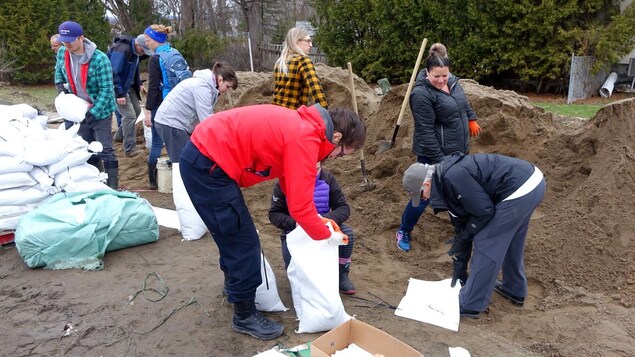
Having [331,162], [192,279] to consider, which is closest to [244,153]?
[192,279]

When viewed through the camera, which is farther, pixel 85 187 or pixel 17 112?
pixel 17 112

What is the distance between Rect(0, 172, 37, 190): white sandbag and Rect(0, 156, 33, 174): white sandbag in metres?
0.03

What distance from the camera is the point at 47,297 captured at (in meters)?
3.52

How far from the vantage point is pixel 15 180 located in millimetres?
4277

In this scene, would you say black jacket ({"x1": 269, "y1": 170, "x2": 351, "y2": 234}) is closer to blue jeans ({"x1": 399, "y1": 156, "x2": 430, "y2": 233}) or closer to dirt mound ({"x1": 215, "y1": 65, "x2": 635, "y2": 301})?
blue jeans ({"x1": 399, "y1": 156, "x2": 430, "y2": 233})

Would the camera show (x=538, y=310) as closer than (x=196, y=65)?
Yes

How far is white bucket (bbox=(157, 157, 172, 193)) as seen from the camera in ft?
19.1

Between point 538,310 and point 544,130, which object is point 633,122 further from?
point 538,310

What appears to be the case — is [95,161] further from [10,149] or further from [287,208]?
[287,208]

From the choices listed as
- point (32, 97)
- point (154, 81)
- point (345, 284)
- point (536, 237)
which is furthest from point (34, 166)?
point (32, 97)

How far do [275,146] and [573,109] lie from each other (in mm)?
9900

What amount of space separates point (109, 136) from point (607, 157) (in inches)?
191

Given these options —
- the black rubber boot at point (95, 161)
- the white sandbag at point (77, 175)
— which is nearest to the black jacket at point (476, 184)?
the white sandbag at point (77, 175)

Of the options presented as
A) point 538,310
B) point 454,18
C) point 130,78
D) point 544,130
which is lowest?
point 538,310
